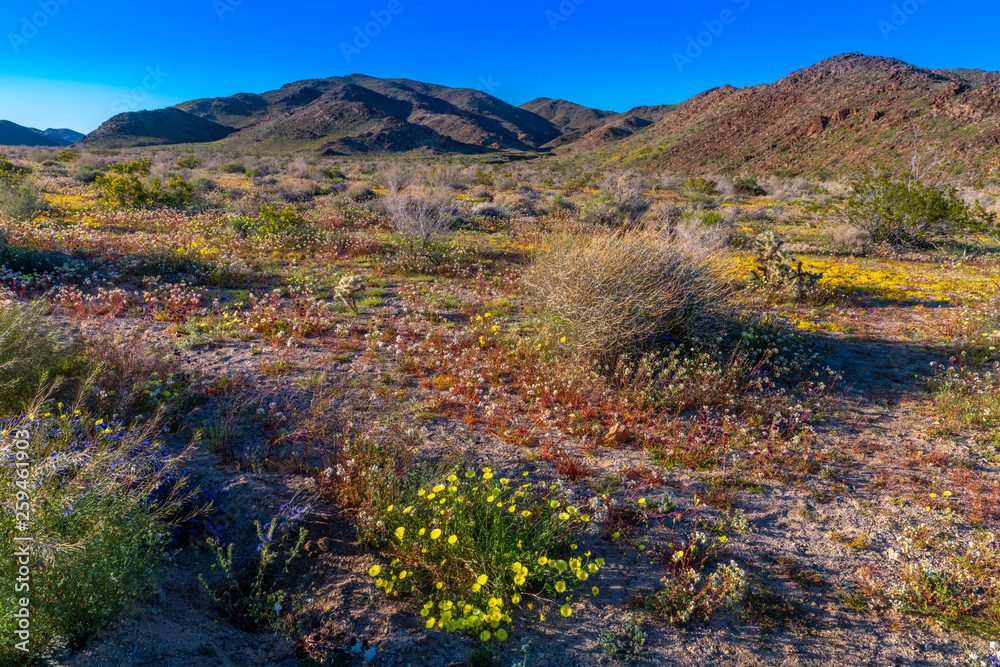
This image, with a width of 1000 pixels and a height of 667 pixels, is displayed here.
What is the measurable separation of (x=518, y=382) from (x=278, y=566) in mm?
2947

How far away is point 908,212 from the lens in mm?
11469

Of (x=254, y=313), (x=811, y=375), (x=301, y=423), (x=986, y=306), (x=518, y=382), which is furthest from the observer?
(x=986, y=306)

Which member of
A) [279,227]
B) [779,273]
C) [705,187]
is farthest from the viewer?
[705,187]

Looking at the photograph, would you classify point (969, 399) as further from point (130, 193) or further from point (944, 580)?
point (130, 193)

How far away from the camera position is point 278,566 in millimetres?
2689

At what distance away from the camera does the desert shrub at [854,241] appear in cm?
1213

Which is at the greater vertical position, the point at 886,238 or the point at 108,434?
the point at 886,238

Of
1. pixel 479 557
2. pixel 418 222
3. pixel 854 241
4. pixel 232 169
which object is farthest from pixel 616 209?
pixel 232 169

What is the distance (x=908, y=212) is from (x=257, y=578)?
15.4 meters

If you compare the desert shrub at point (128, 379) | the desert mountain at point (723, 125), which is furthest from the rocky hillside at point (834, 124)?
the desert shrub at point (128, 379)

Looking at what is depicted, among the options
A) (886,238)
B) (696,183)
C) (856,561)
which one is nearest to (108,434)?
(856,561)

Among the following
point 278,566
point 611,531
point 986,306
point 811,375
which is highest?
point 986,306

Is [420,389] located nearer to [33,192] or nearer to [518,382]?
[518,382]

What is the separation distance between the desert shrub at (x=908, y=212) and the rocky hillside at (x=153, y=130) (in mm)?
84213
